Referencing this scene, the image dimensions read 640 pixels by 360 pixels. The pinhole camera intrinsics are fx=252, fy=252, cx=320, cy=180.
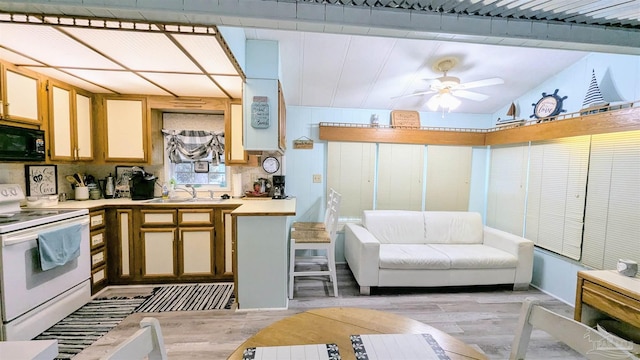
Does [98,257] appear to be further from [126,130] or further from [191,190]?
[126,130]

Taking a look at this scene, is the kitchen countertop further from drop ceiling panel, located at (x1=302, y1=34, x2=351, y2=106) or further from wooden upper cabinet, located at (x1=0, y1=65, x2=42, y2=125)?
drop ceiling panel, located at (x1=302, y1=34, x2=351, y2=106)

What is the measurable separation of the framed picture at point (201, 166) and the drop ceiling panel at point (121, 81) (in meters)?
0.98

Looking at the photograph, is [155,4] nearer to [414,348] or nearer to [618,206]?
[414,348]

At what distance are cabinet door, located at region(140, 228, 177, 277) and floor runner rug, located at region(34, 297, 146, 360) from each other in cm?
34

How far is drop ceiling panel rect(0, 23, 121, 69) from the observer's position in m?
1.62

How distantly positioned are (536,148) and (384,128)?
A: 1833 millimetres

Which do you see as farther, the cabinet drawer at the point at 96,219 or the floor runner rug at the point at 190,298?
the cabinet drawer at the point at 96,219

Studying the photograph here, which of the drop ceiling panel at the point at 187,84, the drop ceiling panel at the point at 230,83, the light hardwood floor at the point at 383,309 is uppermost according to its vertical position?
the drop ceiling panel at the point at 230,83

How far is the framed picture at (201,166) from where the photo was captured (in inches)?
140

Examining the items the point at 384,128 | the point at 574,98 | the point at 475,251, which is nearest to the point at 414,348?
the point at 475,251

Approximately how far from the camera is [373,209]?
378 cm

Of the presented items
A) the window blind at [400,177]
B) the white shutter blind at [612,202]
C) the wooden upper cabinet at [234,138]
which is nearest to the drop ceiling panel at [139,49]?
the wooden upper cabinet at [234,138]

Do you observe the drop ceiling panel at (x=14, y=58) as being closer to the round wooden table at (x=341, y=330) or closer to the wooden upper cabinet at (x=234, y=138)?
the wooden upper cabinet at (x=234, y=138)

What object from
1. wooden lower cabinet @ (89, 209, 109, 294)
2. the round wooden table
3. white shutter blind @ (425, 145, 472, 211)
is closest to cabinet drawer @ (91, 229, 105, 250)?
wooden lower cabinet @ (89, 209, 109, 294)
